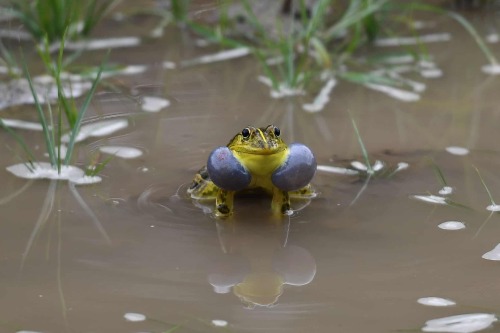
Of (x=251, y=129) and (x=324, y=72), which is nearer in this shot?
(x=251, y=129)

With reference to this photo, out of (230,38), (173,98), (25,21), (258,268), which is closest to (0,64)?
(25,21)

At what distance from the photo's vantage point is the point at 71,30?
4777mm

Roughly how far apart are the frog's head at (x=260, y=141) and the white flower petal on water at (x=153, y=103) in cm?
117

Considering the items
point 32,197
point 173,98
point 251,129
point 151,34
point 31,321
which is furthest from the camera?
point 151,34

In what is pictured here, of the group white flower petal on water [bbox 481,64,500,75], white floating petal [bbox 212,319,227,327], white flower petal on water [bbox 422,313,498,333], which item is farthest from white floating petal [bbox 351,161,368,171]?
white flower petal on water [bbox 481,64,500,75]

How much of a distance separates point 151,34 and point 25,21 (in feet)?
A: 2.36

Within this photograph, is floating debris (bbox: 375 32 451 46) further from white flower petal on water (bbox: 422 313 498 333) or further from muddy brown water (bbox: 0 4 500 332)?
white flower petal on water (bbox: 422 313 498 333)

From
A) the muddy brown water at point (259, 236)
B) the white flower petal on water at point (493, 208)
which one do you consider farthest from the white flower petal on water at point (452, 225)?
the white flower petal on water at point (493, 208)

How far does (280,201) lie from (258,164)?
0.18 meters

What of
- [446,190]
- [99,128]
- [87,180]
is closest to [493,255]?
[446,190]

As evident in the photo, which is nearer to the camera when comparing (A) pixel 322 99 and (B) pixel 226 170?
(B) pixel 226 170

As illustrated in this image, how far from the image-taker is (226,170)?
2.91m

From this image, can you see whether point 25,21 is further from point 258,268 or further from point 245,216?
point 258,268

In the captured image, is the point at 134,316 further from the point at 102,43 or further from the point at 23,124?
the point at 102,43
